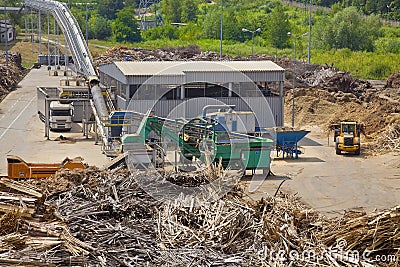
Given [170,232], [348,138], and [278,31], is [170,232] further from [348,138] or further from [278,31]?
[278,31]

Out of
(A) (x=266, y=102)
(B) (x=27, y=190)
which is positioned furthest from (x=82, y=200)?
(A) (x=266, y=102)

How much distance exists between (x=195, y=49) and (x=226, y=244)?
57.2 meters

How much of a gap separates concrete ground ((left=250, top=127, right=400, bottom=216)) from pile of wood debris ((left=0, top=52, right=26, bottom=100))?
25.8 metres

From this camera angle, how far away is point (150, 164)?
78.0ft

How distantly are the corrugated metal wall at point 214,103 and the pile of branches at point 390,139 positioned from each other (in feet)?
15.3

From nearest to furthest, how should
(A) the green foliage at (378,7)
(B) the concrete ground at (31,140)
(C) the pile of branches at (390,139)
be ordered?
(B) the concrete ground at (31,140)
(C) the pile of branches at (390,139)
(A) the green foliage at (378,7)

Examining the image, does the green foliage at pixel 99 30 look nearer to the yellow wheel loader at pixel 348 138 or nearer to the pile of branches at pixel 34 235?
the yellow wheel loader at pixel 348 138

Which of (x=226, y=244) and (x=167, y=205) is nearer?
(x=226, y=244)

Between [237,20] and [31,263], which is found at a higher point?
[237,20]

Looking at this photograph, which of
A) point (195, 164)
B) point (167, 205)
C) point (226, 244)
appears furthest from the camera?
point (195, 164)

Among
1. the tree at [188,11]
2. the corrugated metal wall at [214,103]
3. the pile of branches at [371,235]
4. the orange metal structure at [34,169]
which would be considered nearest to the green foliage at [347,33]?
the tree at [188,11]

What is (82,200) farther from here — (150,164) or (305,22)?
(305,22)

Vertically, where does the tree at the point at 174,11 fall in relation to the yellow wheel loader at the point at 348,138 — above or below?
above

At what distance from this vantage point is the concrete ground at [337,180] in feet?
72.2
